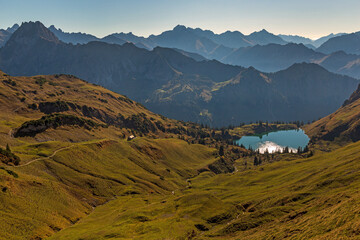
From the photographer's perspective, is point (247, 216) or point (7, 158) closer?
point (247, 216)

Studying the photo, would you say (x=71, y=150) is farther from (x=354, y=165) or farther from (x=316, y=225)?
(x=354, y=165)

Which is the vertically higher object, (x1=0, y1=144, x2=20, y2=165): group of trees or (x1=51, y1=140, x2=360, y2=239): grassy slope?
(x1=0, y1=144, x2=20, y2=165): group of trees

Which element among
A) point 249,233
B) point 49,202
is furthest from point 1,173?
point 249,233

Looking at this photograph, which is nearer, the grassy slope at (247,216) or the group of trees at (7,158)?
the grassy slope at (247,216)

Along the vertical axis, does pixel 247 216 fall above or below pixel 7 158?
below

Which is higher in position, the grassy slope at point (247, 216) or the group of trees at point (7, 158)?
the group of trees at point (7, 158)

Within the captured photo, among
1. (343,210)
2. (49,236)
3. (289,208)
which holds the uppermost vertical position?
(343,210)

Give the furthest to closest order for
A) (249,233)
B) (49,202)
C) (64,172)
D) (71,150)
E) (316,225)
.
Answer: (71,150), (64,172), (49,202), (249,233), (316,225)

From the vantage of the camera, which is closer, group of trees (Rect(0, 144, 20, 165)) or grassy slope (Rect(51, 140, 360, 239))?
grassy slope (Rect(51, 140, 360, 239))

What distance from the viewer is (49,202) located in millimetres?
116438

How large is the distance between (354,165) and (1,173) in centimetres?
17146

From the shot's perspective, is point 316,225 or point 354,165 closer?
point 316,225

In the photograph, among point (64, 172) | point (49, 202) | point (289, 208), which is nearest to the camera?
point (289, 208)

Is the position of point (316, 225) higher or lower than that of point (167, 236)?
higher
